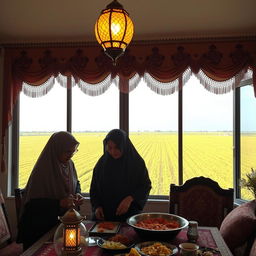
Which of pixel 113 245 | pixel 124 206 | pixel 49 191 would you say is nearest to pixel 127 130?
pixel 124 206

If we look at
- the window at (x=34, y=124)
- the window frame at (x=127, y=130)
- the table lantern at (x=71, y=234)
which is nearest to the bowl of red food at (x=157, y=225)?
the table lantern at (x=71, y=234)

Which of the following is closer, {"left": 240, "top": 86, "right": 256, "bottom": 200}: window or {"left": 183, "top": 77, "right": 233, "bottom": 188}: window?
{"left": 240, "top": 86, "right": 256, "bottom": 200}: window

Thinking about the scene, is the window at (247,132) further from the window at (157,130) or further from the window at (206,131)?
the window at (157,130)

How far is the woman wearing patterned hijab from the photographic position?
2.26 metres

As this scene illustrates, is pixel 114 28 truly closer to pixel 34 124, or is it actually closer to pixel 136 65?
pixel 136 65

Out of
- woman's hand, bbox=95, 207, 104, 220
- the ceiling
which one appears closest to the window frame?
the ceiling

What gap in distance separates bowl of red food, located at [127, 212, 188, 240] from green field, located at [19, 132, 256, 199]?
4.66 ft

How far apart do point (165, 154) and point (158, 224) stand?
172cm

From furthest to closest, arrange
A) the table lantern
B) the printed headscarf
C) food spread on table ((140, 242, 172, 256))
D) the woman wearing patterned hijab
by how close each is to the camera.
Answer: the printed headscarf → the woman wearing patterned hijab → food spread on table ((140, 242, 172, 256)) → the table lantern

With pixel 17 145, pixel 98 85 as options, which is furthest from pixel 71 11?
pixel 17 145

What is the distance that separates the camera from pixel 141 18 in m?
3.19

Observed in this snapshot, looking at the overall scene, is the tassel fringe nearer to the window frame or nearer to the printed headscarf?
the window frame

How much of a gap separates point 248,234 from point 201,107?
1.71m

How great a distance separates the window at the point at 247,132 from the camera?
334cm
